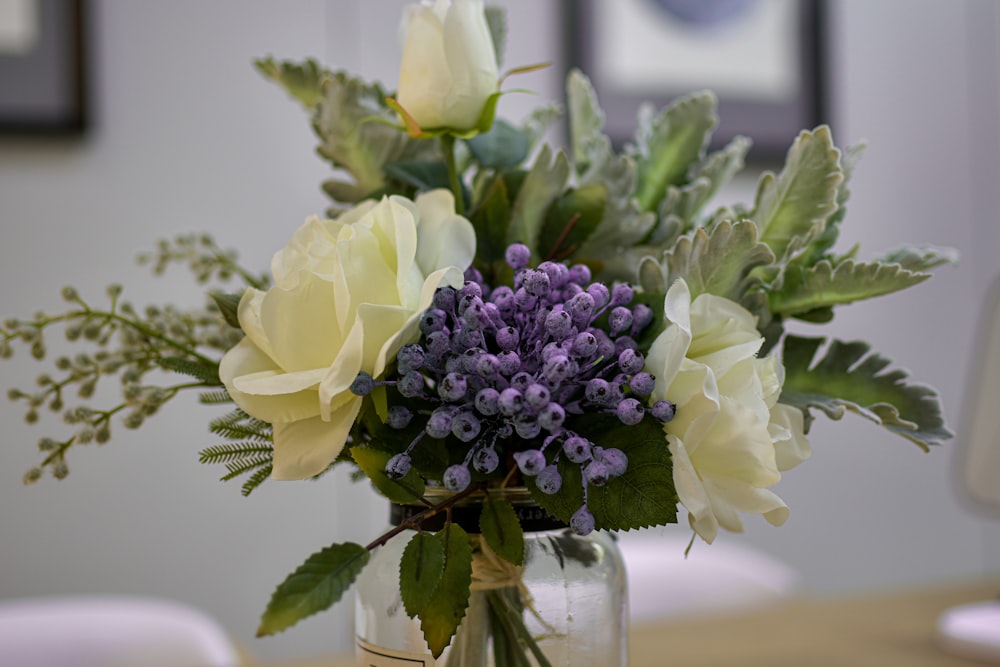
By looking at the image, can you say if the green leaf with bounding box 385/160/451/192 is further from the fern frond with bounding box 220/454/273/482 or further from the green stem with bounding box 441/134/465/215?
the fern frond with bounding box 220/454/273/482

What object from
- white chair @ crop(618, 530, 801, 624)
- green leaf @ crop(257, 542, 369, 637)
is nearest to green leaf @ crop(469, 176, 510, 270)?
green leaf @ crop(257, 542, 369, 637)

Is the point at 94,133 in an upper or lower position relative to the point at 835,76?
lower

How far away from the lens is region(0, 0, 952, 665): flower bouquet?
0.46 meters

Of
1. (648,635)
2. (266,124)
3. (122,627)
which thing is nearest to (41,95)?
(266,124)

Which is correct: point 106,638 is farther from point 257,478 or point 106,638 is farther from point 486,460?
point 486,460

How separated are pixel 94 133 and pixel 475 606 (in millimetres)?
1388

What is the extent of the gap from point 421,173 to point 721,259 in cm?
21

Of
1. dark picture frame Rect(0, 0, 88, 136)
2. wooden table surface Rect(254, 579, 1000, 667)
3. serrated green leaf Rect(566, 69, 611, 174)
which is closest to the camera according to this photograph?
serrated green leaf Rect(566, 69, 611, 174)

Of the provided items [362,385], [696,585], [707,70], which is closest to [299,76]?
[362,385]

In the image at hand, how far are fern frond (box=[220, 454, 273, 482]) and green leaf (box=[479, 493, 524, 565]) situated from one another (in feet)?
0.40

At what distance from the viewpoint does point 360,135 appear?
0.62 meters

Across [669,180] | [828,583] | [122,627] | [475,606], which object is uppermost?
[669,180]

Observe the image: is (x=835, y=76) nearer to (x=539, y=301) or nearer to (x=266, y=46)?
(x=266, y=46)

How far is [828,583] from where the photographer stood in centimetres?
214
